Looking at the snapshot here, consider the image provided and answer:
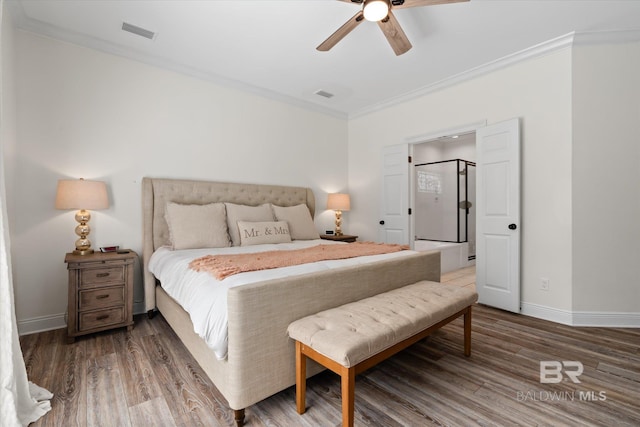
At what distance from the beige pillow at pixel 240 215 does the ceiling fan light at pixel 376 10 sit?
2.18m

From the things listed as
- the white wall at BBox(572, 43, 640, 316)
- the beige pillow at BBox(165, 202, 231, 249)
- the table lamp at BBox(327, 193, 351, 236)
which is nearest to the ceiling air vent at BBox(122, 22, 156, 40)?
the beige pillow at BBox(165, 202, 231, 249)

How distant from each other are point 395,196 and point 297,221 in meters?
1.59

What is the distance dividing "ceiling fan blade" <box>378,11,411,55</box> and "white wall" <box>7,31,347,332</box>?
212 centimetres

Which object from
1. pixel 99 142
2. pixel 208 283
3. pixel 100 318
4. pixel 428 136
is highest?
pixel 428 136

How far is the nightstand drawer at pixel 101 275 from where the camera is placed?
95.6 inches

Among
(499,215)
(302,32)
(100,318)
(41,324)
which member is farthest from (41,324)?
(499,215)

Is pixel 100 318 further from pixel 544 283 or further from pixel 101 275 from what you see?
pixel 544 283

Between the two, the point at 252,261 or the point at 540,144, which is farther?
the point at 540,144

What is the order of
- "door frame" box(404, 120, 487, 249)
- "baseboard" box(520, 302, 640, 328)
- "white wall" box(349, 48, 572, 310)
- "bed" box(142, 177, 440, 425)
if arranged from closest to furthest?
"bed" box(142, 177, 440, 425) < "baseboard" box(520, 302, 640, 328) < "white wall" box(349, 48, 572, 310) < "door frame" box(404, 120, 487, 249)

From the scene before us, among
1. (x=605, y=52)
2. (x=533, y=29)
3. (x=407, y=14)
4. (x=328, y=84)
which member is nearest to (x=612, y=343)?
(x=605, y=52)

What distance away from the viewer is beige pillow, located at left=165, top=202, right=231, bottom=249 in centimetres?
280

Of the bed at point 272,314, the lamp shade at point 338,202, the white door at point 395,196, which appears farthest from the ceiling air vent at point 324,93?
the bed at point 272,314

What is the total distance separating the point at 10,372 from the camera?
1.38m

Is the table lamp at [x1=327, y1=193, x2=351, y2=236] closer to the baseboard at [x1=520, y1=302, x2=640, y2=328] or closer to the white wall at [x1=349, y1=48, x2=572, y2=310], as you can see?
the white wall at [x1=349, y1=48, x2=572, y2=310]
